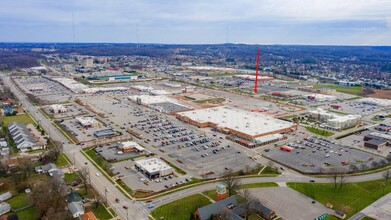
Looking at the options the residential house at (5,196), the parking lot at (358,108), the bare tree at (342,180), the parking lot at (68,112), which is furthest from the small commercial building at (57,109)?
the parking lot at (358,108)

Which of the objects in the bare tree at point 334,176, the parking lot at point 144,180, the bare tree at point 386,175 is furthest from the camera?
the bare tree at point 386,175

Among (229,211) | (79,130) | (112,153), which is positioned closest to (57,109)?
(79,130)

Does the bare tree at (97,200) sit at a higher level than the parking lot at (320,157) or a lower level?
lower

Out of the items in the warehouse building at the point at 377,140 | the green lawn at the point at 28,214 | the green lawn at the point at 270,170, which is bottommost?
the green lawn at the point at 28,214

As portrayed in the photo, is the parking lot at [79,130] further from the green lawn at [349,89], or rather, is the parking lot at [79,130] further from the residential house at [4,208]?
the green lawn at [349,89]

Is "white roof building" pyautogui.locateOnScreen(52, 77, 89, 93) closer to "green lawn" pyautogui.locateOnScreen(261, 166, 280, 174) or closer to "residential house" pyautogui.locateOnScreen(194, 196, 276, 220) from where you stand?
"green lawn" pyautogui.locateOnScreen(261, 166, 280, 174)

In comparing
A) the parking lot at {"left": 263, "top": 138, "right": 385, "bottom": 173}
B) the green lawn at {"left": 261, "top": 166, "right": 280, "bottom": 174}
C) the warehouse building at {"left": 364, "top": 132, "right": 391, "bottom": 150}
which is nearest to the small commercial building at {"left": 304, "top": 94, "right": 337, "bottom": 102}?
the warehouse building at {"left": 364, "top": 132, "right": 391, "bottom": 150}

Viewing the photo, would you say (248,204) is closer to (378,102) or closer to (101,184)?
(101,184)
